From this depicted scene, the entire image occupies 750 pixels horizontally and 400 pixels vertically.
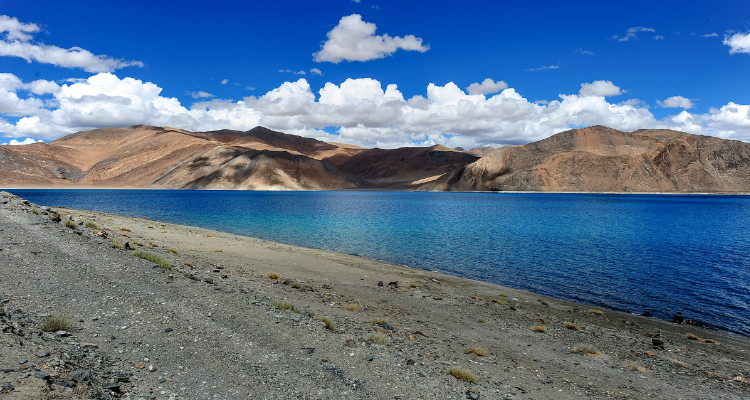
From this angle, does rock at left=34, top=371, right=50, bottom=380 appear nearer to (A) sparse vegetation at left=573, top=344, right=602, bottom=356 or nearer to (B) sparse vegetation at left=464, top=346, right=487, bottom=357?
(B) sparse vegetation at left=464, top=346, right=487, bottom=357

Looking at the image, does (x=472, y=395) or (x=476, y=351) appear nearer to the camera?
(x=472, y=395)

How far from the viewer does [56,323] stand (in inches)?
282

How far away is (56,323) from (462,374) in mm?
7105

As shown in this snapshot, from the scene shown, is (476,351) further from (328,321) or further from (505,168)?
(505,168)

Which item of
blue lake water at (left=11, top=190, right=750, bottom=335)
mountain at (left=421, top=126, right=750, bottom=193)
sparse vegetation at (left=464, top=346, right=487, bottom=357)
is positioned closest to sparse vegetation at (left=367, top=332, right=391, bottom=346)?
sparse vegetation at (left=464, top=346, right=487, bottom=357)

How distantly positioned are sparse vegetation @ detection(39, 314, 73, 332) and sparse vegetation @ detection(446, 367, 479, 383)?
6.78 meters

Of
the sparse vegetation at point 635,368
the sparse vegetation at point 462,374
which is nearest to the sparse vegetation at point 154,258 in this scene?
the sparse vegetation at point 462,374

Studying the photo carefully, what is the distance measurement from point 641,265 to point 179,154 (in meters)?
194

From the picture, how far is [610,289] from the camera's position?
18.0 m

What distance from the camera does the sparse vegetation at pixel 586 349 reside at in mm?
9711

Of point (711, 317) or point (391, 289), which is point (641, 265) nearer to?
point (711, 317)

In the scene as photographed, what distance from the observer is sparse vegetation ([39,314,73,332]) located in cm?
705

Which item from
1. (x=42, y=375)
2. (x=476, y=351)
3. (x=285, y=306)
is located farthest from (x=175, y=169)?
(x=42, y=375)

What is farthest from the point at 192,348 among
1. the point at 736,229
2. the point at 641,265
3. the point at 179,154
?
the point at 179,154
